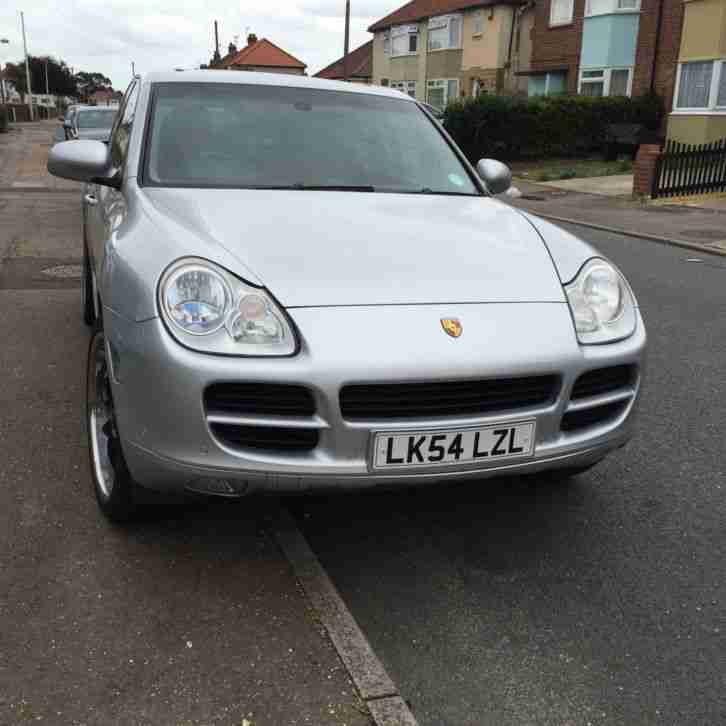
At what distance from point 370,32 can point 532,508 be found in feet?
170

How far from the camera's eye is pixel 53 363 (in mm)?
5117

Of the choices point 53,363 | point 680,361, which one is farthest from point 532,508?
point 53,363

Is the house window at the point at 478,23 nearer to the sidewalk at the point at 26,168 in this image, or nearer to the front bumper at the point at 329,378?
the sidewalk at the point at 26,168

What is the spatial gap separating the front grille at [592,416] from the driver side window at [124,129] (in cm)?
219

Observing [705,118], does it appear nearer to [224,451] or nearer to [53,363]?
[53,363]

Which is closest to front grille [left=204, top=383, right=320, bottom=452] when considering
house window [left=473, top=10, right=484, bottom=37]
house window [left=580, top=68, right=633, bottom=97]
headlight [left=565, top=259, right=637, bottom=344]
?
headlight [left=565, top=259, right=637, bottom=344]

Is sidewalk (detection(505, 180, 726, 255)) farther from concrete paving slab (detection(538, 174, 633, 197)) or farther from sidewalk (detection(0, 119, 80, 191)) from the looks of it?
sidewalk (detection(0, 119, 80, 191))

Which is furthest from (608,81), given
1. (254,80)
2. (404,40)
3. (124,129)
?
(124,129)

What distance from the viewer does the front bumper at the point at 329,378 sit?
2.38 metres

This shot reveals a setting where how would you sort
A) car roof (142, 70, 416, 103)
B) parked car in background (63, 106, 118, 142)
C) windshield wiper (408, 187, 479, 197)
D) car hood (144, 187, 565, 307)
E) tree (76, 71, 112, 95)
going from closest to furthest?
car hood (144, 187, 565, 307) → windshield wiper (408, 187, 479, 197) → car roof (142, 70, 416, 103) → parked car in background (63, 106, 118, 142) → tree (76, 71, 112, 95)

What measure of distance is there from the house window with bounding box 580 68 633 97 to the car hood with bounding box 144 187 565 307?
90.2ft

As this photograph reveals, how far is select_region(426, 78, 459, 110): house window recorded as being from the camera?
140ft

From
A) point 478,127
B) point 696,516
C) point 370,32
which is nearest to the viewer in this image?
→ point 696,516

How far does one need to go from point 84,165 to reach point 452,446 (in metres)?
2.12
